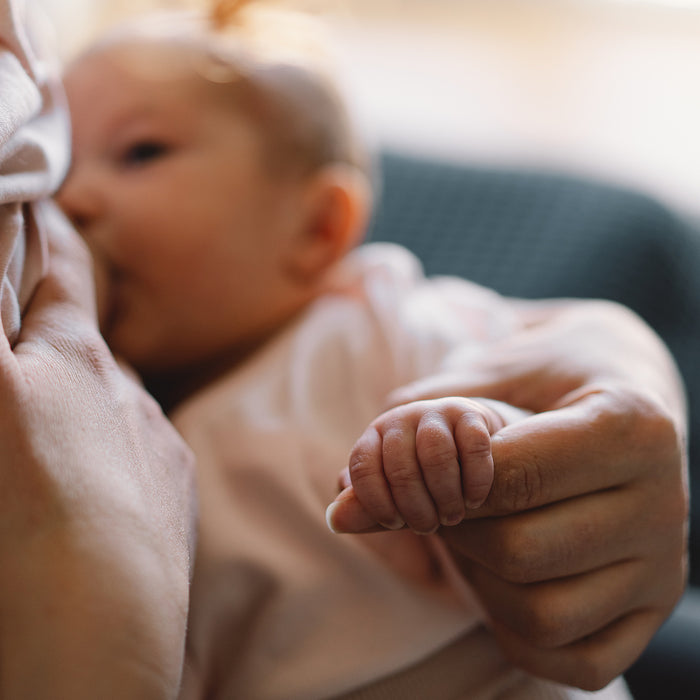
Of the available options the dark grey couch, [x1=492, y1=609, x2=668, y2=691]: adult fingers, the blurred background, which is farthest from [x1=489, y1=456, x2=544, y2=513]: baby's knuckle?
the blurred background

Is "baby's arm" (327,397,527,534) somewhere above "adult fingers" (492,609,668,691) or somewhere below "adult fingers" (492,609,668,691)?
above

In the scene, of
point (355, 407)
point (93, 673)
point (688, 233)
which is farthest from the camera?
point (688, 233)

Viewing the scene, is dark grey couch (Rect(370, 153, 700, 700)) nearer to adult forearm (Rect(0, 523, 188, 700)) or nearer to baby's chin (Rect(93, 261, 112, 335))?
baby's chin (Rect(93, 261, 112, 335))

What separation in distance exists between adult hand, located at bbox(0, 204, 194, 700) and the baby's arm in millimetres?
103

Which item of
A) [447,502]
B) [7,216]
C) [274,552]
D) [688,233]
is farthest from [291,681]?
[688,233]

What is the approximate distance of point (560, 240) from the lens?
116 cm

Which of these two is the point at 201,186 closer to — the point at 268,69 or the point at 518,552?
the point at 268,69

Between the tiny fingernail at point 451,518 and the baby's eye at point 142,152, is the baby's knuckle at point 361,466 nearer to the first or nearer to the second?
the tiny fingernail at point 451,518

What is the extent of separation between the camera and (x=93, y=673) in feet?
1.10

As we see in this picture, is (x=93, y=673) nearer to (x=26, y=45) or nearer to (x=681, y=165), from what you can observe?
(x=26, y=45)

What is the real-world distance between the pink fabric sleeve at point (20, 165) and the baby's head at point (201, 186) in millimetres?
193

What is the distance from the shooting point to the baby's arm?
0.41 meters

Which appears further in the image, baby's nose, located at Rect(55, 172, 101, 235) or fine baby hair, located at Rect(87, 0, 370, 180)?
fine baby hair, located at Rect(87, 0, 370, 180)

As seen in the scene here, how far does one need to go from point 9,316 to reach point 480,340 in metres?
0.47
